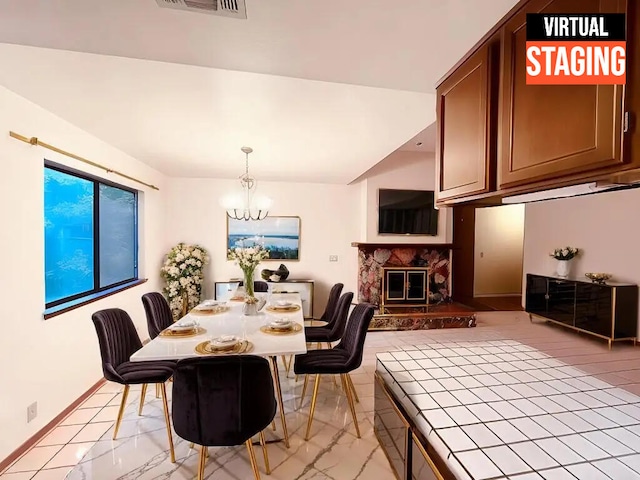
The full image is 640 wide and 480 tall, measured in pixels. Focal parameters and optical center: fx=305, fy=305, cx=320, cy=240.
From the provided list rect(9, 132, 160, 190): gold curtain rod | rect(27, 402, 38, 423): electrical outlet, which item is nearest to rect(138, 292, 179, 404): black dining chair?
rect(27, 402, 38, 423): electrical outlet

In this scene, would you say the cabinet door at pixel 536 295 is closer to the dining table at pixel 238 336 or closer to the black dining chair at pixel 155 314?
the dining table at pixel 238 336

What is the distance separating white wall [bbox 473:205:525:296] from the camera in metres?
7.32

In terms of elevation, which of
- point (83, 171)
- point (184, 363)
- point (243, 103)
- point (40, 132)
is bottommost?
point (184, 363)

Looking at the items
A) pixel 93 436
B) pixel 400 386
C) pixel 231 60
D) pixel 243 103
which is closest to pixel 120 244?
pixel 93 436

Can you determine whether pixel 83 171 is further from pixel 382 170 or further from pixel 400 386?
pixel 382 170

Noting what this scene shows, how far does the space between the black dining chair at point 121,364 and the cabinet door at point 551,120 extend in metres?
2.48

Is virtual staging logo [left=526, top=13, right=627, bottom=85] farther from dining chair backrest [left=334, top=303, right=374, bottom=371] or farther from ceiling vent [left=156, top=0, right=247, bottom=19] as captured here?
dining chair backrest [left=334, top=303, right=374, bottom=371]

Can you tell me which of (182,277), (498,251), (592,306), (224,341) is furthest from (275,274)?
(498,251)

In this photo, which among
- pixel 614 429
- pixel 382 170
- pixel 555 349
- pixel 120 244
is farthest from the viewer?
pixel 382 170

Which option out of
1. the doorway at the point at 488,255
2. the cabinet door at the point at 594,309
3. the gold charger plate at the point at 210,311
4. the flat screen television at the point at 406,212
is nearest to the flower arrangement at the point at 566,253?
the cabinet door at the point at 594,309

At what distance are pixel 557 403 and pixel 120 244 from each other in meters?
4.37

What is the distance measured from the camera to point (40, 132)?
7.56 feet

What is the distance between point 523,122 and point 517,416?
1170 millimetres

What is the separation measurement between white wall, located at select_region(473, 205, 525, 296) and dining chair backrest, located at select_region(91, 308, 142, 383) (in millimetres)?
7121
